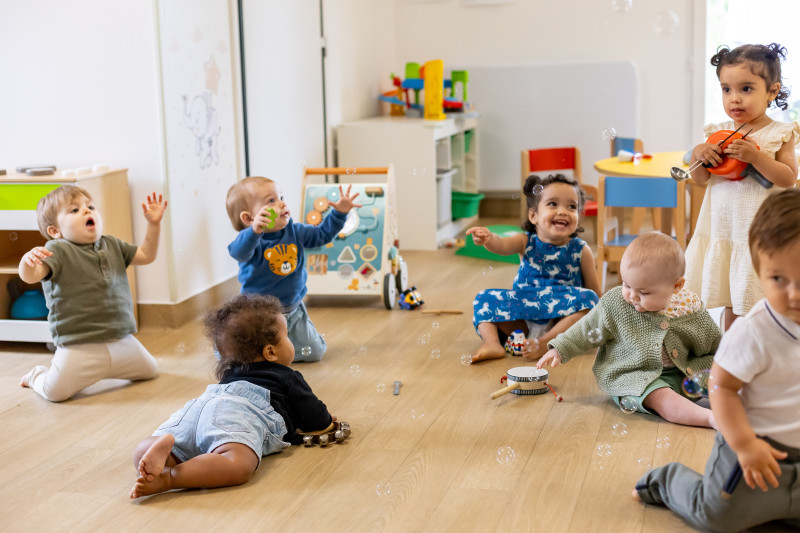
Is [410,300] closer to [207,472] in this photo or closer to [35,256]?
[35,256]

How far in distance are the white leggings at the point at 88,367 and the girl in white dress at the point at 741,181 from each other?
5.91 feet

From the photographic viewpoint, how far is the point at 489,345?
310 cm

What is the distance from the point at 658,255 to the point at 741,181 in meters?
0.57

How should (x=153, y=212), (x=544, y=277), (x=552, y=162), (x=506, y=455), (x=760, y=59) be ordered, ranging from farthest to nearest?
(x=552, y=162), (x=544, y=277), (x=153, y=212), (x=760, y=59), (x=506, y=455)

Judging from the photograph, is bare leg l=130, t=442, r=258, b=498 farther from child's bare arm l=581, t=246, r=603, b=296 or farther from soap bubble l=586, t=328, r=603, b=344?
child's bare arm l=581, t=246, r=603, b=296

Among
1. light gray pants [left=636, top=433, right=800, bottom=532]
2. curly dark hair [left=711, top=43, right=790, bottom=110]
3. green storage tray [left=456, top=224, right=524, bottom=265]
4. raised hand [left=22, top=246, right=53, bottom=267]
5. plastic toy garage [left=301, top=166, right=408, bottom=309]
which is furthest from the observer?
green storage tray [left=456, top=224, right=524, bottom=265]

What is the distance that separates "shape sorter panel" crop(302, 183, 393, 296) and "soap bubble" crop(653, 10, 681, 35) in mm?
2515

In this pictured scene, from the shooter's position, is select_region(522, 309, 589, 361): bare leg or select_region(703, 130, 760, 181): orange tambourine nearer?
select_region(703, 130, 760, 181): orange tambourine

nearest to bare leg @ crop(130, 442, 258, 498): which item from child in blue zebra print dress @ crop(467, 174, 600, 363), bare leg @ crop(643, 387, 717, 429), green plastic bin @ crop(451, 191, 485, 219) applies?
bare leg @ crop(643, 387, 717, 429)

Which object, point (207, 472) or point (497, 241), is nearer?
point (207, 472)

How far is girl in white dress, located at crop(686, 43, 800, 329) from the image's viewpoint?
2572 mm

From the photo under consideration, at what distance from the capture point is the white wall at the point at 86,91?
11.3 ft

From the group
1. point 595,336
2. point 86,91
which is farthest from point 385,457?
point 86,91

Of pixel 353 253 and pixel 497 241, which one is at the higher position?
pixel 497 241
